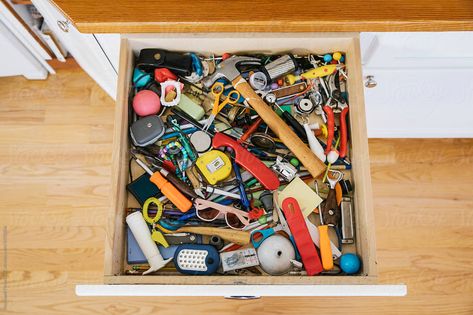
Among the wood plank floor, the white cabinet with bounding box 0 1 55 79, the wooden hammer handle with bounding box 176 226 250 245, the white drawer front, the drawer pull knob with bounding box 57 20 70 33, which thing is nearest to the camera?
the white drawer front

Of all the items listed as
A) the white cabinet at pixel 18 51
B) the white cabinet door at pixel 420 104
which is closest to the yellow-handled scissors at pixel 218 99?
the white cabinet door at pixel 420 104

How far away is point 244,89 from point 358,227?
343mm

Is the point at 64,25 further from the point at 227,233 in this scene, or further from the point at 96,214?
the point at 96,214

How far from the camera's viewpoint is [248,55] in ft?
2.94

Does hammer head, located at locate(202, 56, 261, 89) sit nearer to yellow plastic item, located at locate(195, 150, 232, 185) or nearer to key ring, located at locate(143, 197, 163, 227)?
yellow plastic item, located at locate(195, 150, 232, 185)

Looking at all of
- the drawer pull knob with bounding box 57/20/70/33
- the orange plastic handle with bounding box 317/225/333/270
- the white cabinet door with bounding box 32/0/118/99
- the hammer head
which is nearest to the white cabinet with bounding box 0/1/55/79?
the white cabinet door with bounding box 32/0/118/99

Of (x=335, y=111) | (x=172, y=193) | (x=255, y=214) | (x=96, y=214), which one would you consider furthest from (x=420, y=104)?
(x=96, y=214)

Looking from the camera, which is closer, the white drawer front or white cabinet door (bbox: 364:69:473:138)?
the white drawer front

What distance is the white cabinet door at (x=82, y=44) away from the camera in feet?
3.08

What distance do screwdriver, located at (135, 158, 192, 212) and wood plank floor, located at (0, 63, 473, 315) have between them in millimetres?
680

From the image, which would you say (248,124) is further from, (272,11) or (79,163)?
(79,163)

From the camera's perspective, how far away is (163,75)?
0.86 m

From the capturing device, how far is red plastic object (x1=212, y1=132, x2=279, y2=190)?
2.66ft

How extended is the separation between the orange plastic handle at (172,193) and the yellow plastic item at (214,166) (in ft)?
0.20
